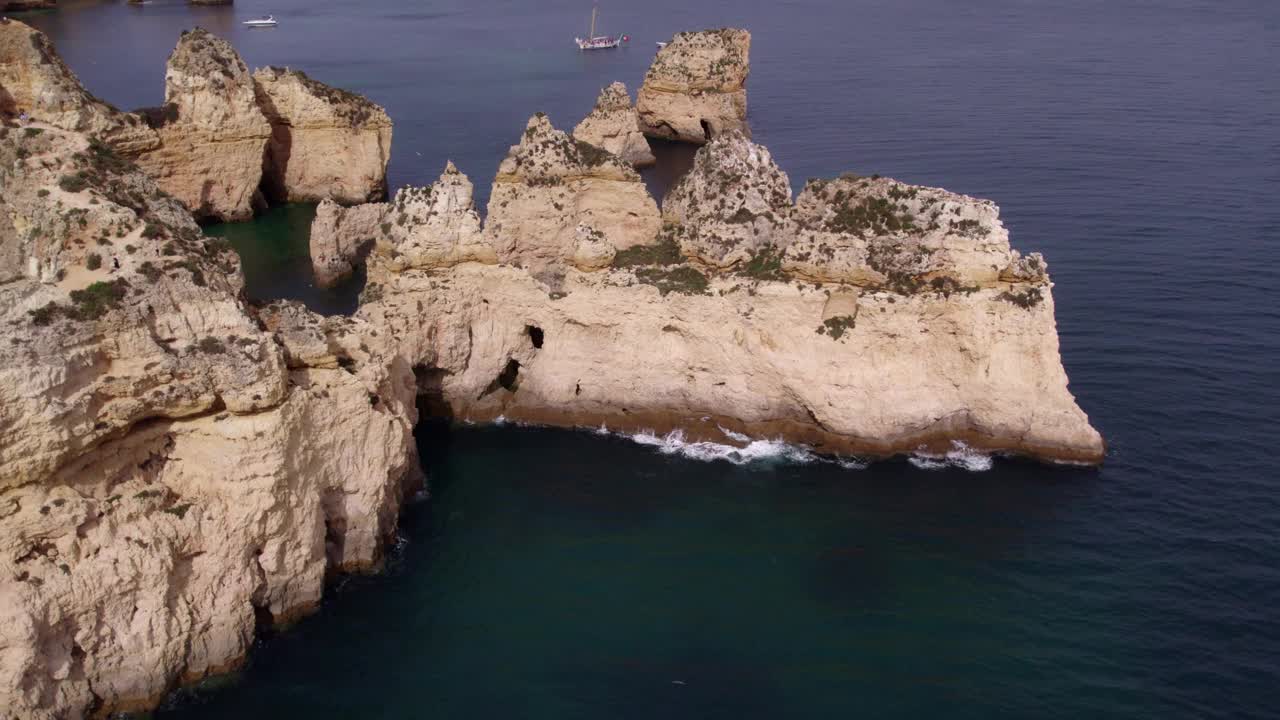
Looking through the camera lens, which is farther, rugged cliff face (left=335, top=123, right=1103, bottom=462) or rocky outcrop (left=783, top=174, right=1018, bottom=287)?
rugged cliff face (left=335, top=123, right=1103, bottom=462)

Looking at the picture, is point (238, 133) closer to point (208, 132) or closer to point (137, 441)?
point (208, 132)

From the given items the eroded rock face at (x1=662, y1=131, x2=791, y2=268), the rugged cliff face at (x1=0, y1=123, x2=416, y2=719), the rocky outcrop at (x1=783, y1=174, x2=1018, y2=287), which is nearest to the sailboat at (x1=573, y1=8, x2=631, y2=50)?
the eroded rock face at (x1=662, y1=131, x2=791, y2=268)

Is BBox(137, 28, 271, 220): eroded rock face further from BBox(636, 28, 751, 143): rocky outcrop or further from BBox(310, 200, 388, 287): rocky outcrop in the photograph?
BBox(636, 28, 751, 143): rocky outcrop

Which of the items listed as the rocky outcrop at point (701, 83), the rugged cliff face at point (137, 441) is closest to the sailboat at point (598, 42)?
the rocky outcrop at point (701, 83)

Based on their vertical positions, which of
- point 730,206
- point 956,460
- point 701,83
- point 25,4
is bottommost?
point 956,460

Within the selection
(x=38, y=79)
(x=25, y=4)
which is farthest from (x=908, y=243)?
(x=25, y=4)

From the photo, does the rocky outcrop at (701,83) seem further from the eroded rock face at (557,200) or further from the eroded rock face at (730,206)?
the eroded rock face at (730,206)
